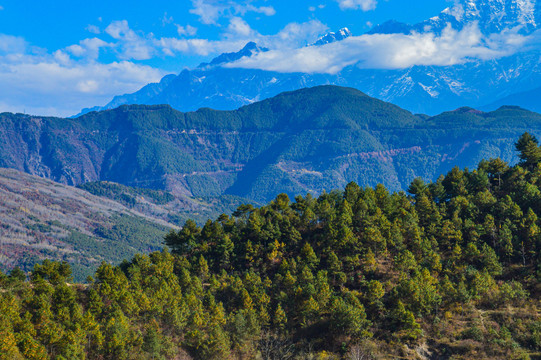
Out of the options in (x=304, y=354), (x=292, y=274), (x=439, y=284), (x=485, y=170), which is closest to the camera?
(x=304, y=354)

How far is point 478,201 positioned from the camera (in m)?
145

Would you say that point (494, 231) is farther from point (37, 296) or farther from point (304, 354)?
point (37, 296)

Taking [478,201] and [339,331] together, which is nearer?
[339,331]

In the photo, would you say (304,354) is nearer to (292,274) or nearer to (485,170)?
(292,274)

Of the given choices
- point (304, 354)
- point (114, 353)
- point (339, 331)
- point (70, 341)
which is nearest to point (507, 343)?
point (339, 331)

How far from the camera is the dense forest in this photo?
98812mm

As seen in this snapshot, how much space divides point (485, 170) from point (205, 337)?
124505mm

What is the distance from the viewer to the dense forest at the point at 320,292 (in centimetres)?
9881

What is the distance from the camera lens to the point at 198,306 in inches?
4387

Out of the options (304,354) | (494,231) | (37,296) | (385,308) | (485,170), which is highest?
(485,170)

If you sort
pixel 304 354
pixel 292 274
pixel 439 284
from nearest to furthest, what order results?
pixel 304 354, pixel 439 284, pixel 292 274

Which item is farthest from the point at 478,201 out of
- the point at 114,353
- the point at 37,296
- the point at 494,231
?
the point at 37,296

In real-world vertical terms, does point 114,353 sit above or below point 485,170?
below

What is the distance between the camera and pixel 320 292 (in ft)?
374
